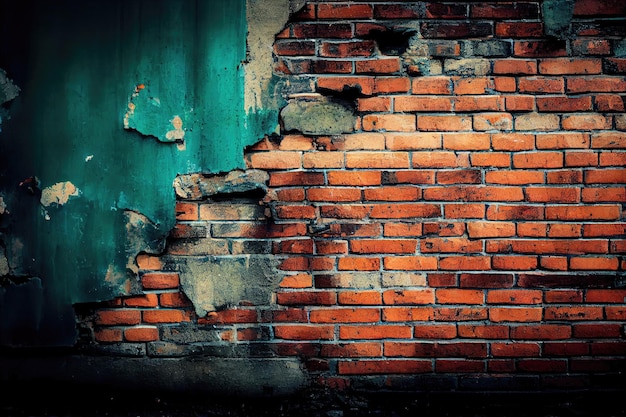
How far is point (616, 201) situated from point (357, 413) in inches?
60.1

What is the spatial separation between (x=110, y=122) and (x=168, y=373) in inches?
47.3

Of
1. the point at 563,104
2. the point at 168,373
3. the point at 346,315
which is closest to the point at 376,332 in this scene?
the point at 346,315

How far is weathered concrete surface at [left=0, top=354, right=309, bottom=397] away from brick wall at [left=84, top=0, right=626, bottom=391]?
65 mm

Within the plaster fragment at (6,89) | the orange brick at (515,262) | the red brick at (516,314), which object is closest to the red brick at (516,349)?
the red brick at (516,314)

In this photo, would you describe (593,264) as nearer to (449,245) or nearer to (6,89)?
(449,245)

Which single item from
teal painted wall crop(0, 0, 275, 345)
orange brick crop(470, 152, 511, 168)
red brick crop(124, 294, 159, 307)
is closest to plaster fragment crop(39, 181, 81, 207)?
teal painted wall crop(0, 0, 275, 345)

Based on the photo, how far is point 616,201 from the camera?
1.76 metres

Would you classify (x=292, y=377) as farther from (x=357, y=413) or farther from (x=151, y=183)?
(x=151, y=183)

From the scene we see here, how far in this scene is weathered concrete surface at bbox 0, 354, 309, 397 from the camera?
6.01 feet

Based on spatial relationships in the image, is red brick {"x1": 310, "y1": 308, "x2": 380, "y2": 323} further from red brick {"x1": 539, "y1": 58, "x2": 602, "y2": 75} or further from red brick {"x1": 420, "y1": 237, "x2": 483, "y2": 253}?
red brick {"x1": 539, "y1": 58, "x2": 602, "y2": 75}

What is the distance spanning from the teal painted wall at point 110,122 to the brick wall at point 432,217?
0.52 ft

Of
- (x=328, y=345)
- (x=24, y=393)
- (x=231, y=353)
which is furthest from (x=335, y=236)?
(x=24, y=393)

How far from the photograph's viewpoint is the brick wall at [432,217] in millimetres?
1751

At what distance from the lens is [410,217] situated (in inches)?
70.3
